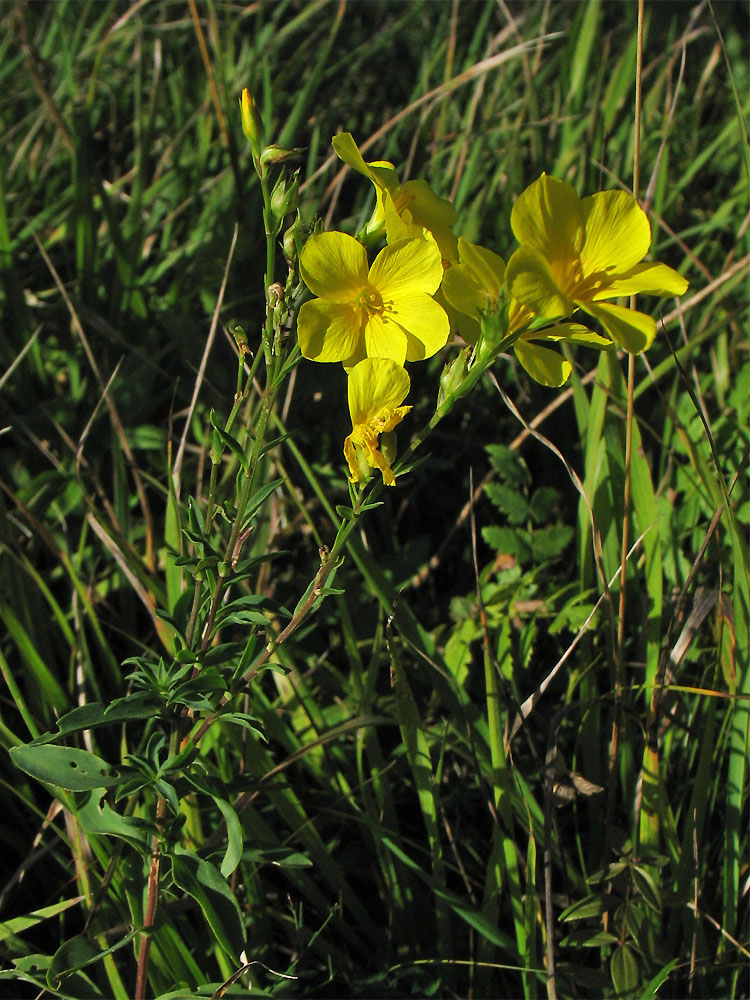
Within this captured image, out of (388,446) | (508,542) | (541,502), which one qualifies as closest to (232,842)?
(388,446)

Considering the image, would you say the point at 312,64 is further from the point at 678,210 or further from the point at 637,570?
the point at 637,570

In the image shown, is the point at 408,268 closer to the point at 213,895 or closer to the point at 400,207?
the point at 400,207

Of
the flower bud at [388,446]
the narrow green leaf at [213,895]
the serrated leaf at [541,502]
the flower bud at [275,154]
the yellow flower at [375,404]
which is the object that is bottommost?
the narrow green leaf at [213,895]

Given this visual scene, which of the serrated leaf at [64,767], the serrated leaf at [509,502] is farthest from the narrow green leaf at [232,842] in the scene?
the serrated leaf at [509,502]

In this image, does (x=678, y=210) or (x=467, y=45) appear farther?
(x=467, y=45)

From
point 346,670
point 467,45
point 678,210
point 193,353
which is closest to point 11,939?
point 346,670

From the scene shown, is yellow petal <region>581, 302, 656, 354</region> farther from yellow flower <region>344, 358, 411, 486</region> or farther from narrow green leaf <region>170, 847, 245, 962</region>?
narrow green leaf <region>170, 847, 245, 962</region>

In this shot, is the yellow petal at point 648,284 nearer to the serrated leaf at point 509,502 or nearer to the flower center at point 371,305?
the flower center at point 371,305
